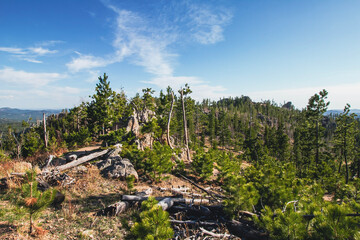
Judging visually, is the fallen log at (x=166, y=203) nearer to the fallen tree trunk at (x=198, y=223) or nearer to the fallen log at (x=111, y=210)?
the fallen tree trunk at (x=198, y=223)

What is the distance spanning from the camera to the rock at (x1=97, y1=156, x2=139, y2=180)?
30.3 feet

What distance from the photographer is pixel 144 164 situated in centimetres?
1017

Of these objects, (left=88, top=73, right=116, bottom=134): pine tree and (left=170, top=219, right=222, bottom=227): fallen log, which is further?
(left=88, top=73, right=116, bottom=134): pine tree

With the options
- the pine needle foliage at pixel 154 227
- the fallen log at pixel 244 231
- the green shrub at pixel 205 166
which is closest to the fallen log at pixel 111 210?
the pine needle foliage at pixel 154 227

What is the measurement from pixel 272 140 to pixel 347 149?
2461 centimetres

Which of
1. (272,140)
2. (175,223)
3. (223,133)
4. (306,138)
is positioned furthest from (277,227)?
(223,133)

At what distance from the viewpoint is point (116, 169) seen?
944 centimetres

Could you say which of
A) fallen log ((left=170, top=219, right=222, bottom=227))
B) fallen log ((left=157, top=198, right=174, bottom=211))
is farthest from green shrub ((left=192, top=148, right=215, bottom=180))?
fallen log ((left=170, top=219, right=222, bottom=227))

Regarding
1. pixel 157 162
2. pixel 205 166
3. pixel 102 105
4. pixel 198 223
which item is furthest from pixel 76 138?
pixel 198 223

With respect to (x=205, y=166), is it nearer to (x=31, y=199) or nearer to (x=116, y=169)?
(x=116, y=169)

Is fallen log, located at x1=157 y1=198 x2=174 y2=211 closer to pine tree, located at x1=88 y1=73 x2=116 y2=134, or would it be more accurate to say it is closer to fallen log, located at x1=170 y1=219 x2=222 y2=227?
fallen log, located at x1=170 y1=219 x2=222 y2=227

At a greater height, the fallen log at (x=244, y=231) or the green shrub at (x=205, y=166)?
the fallen log at (x=244, y=231)

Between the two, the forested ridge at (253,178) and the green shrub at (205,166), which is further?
the green shrub at (205,166)

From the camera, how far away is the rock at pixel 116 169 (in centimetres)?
923
